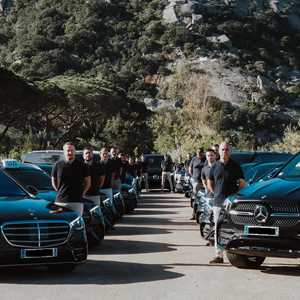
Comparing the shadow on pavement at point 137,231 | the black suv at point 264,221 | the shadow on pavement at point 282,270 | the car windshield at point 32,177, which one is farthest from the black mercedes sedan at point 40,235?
the shadow on pavement at point 137,231

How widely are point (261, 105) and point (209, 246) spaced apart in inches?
3244

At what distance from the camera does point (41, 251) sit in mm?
10719

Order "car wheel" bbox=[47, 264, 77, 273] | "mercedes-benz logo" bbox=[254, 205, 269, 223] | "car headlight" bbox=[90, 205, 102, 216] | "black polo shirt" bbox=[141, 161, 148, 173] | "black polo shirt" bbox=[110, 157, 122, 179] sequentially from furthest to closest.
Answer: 1. "black polo shirt" bbox=[141, 161, 148, 173]
2. "black polo shirt" bbox=[110, 157, 122, 179]
3. "car headlight" bbox=[90, 205, 102, 216]
4. "car wheel" bbox=[47, 264, 77, 273]
5. "mercedes-benz logo" bbox=[254, 205, 269, 223]

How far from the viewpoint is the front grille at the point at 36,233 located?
10.6m

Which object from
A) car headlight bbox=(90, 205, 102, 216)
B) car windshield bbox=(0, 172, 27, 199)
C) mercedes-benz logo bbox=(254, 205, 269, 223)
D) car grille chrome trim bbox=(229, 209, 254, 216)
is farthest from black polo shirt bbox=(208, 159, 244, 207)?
car windshield bbox=(0, 172, 27, 199)

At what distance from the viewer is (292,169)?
12586mm

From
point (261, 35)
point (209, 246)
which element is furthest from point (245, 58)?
point (209, 246)

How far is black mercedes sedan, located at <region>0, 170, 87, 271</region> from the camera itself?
10555 millimetres

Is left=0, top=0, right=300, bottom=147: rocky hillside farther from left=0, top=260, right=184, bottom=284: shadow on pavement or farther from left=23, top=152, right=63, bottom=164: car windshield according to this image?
left=0, top=260, right=184, bottom=284: shadow on pavement

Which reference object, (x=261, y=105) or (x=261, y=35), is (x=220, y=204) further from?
(x=261, y=35)

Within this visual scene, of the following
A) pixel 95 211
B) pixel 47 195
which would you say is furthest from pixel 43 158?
pixel 95 211

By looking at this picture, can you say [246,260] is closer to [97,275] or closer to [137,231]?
[97,275]

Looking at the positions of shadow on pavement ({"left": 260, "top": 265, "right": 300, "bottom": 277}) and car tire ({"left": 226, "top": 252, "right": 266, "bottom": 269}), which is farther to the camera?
car tire ({"left": 226, "top": 252, "right": 266, "bottom": 269})

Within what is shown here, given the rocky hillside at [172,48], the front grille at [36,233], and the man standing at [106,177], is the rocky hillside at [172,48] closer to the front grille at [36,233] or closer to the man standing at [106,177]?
the man standing at [106,177]
